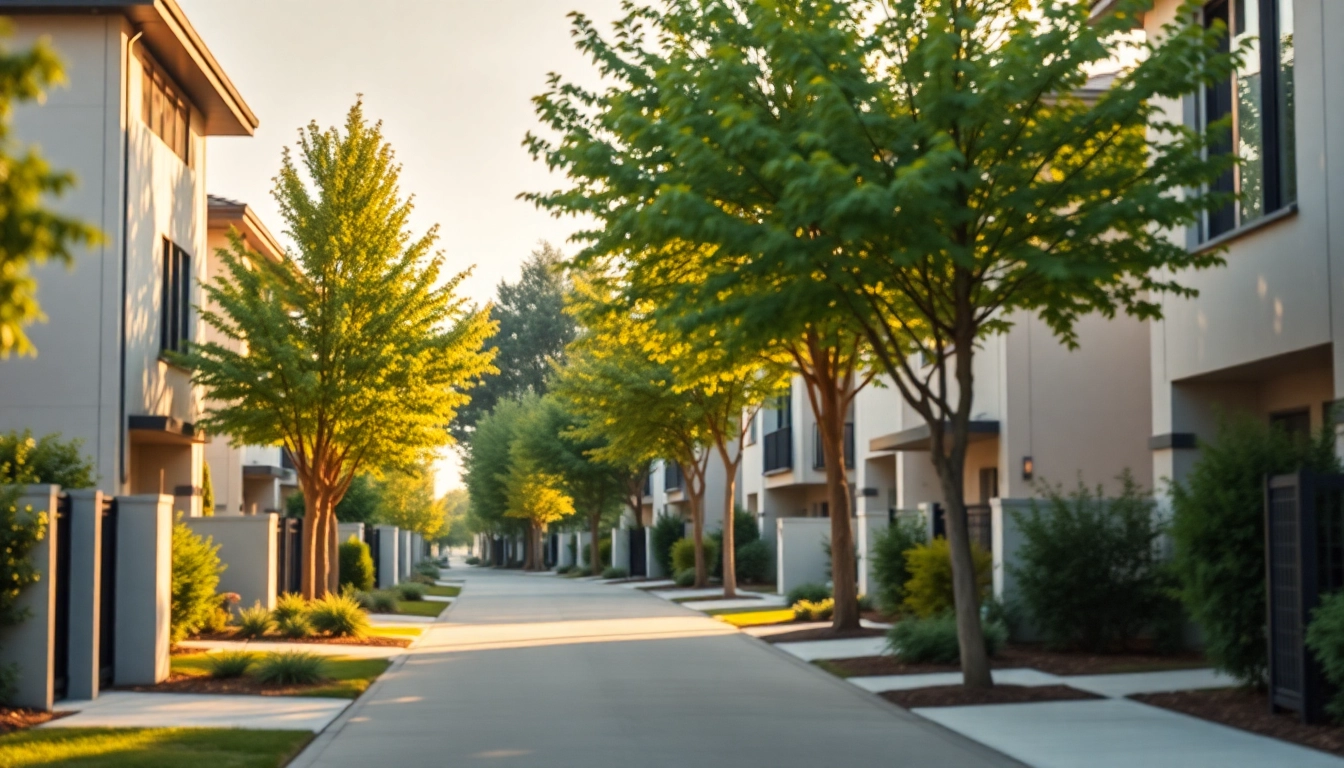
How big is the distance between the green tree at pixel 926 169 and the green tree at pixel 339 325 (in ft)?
31.3

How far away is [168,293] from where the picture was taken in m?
26.2

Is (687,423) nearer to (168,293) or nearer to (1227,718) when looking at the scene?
(168,293)

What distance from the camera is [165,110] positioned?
25844 millimetres

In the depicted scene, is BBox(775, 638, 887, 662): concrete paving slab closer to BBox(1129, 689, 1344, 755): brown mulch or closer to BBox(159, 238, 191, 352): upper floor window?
BBox(1129, 689, 1344, 755): brown mulch

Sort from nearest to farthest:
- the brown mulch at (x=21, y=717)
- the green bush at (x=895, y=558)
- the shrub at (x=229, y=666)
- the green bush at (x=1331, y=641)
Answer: the green bush at (x=1331, y=641), the brown mulch at (x=21, y=717), the shrub at (x=229, y=666), the green bush at (x=895, y=558)

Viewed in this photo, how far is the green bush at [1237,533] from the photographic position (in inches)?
553

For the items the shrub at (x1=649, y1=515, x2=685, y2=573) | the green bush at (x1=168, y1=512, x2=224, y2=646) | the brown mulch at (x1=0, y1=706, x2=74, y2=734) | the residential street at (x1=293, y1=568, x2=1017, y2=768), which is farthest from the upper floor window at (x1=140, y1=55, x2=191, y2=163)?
the shrub at (x1=649, y1=515, x2=685, y2=573)

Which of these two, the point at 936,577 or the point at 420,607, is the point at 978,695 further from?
the point at 420,607

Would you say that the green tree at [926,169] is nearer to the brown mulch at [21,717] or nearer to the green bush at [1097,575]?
the green bush at [1097,575]

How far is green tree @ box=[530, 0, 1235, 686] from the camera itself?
44.8 feet

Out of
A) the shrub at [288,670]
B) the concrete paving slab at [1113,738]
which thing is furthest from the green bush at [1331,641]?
the shrub at [288,670]

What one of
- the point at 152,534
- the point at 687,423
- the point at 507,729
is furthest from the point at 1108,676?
the point at 687,423

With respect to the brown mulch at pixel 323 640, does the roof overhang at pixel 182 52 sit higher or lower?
higher

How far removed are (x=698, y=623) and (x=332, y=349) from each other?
28.8 ft
